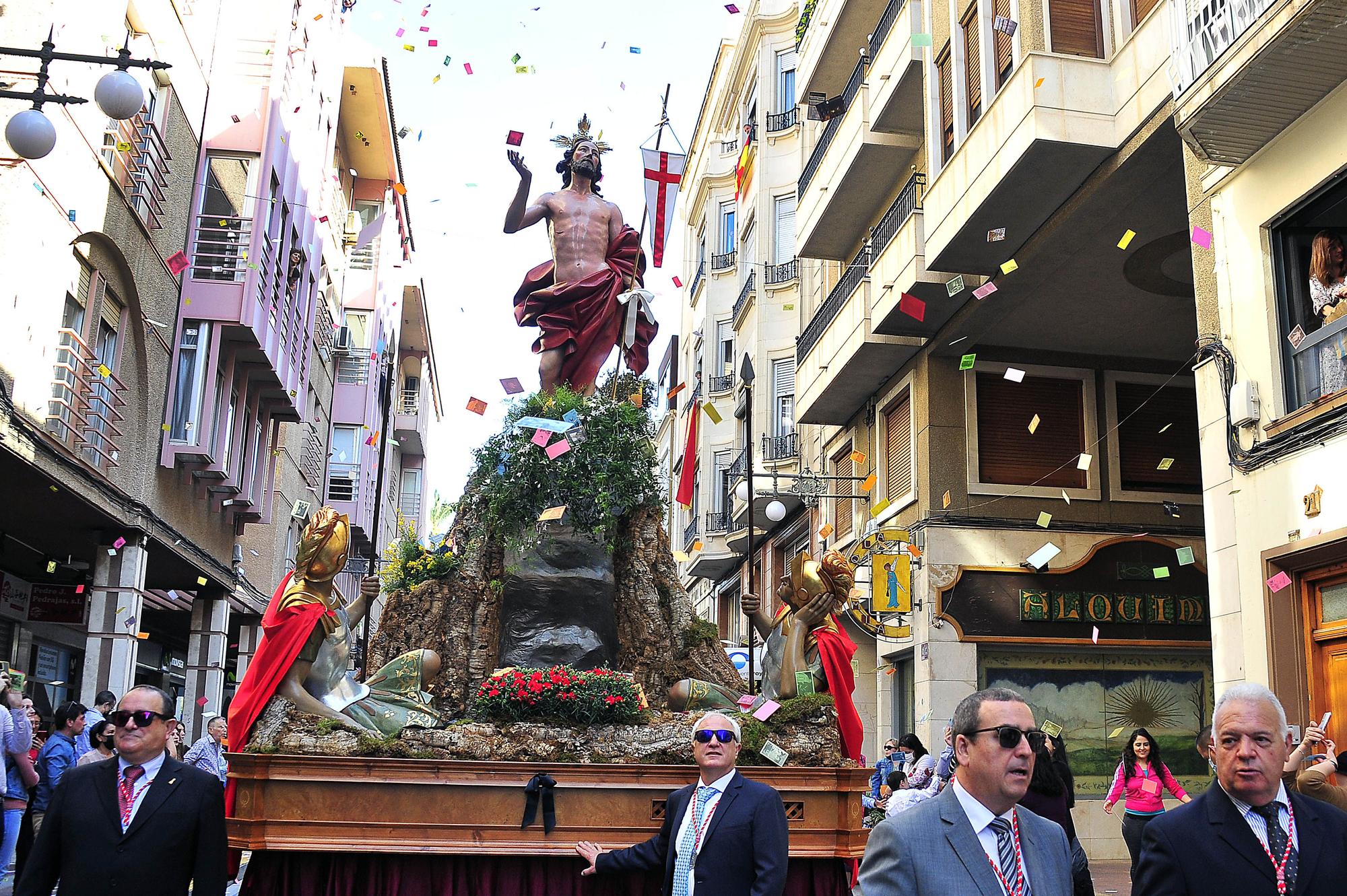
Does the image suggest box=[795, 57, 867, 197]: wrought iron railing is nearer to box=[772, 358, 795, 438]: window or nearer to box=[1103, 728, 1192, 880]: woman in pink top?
box=[772, 358, 795, 438]: window

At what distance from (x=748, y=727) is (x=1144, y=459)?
1173 centimetres

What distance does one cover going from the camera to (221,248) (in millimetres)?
20891

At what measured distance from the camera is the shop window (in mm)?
9992

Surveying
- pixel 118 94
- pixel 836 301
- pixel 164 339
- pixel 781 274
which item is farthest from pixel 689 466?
pixel 118 94

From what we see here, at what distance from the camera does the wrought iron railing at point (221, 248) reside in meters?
20.2

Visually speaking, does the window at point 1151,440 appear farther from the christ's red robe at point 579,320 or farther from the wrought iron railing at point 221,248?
the wrought iron railing at point 221,248

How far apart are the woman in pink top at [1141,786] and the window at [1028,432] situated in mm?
7836

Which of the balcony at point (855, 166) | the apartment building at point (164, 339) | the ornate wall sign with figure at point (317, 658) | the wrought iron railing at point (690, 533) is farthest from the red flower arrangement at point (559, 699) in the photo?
the wrought iron railing at point (690, 533)

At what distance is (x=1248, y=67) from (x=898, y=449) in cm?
1081

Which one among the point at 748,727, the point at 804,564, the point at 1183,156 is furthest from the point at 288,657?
the point at 1183,156

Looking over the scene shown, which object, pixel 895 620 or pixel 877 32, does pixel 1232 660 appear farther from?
pixel 877 32

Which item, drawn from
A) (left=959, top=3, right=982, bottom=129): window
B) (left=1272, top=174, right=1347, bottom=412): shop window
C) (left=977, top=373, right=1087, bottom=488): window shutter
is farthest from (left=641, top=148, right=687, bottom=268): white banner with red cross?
(left=1272, top=174, right=1347, bottom=412): shop window

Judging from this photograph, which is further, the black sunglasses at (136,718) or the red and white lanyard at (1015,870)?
the black sunglasses at (136,718)

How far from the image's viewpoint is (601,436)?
12.5m
